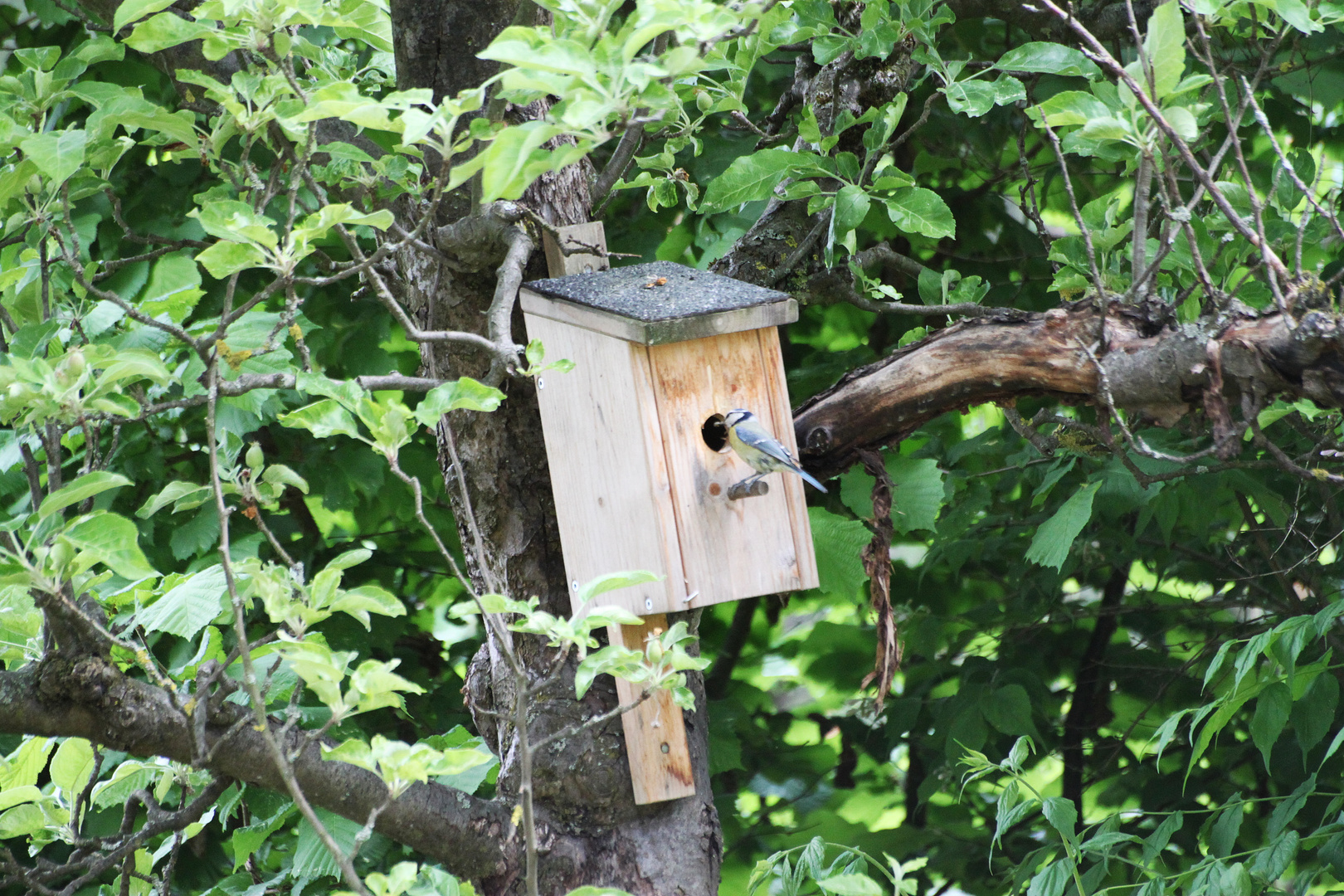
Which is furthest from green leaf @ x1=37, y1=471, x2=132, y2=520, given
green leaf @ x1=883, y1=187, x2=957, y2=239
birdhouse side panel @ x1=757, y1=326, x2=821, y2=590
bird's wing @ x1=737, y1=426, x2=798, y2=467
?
green leaf @ x1=883, y1=187, x2=957, y2=239

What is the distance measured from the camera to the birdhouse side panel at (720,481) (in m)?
1.95

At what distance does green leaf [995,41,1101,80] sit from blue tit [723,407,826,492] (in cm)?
85

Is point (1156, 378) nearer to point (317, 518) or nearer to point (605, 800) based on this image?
point (605, 800)

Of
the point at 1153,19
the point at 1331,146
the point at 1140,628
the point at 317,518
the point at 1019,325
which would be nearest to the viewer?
the point at 1153,19

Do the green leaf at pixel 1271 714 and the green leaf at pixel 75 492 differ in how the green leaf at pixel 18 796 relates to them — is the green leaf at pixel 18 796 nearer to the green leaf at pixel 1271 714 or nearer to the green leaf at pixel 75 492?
the green leaf at pixel 75 492

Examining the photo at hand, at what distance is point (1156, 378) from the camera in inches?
69.5

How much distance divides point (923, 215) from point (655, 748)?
3.52ft

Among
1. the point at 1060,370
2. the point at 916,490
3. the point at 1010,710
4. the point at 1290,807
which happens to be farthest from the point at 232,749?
the point at 1010,710

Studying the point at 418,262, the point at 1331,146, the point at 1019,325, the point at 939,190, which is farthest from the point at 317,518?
the point at 1331,146

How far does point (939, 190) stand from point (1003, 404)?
194cm

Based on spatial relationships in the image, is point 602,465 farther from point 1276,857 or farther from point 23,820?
point 1276,857

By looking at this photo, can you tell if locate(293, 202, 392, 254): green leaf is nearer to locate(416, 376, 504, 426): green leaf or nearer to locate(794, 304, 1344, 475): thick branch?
locate(416, 376, 504, 426): green leaf

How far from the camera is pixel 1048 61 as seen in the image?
2.14m

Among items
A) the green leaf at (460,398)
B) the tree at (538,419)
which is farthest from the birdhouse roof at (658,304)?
the green leaf at (460,398)
